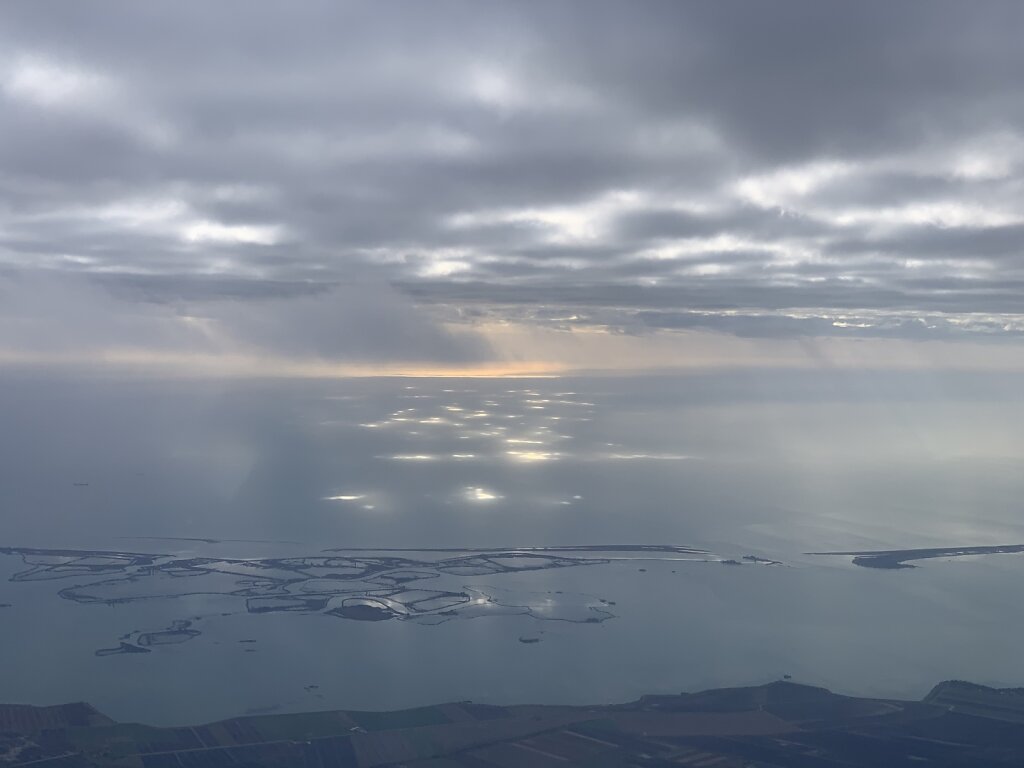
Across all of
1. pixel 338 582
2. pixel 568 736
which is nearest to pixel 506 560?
pixel 338 582

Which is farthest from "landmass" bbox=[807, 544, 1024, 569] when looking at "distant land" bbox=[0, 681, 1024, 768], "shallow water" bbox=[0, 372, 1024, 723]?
"distant land" bbox=[0, 681, 1024, 768]

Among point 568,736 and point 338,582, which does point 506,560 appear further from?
point 568,736

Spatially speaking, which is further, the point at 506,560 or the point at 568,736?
the point at 506,560

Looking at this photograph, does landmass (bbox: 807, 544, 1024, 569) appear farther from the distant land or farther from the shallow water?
the distant land

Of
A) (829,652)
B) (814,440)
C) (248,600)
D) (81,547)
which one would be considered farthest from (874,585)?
(814,440)

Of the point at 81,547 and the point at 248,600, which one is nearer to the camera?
the point at 248,600

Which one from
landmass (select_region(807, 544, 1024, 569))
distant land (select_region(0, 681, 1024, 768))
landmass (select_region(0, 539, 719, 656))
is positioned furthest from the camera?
landmass (select_region(807, 544, 1024, 569))

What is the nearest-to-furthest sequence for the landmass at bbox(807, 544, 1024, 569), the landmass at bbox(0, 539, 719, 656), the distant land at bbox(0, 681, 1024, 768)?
the distant land at bbox(0, 681, 1024, 768) < the landmass at bbox(0, 539, 719, 656) < the landmass at bbox(807, 544, 1024, 569)

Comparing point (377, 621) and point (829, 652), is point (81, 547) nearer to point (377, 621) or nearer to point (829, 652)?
point (377, 621)
